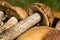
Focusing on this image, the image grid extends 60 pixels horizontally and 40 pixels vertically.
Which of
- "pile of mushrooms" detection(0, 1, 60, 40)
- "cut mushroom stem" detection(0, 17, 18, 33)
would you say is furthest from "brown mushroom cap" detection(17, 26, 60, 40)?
"cut mushroom stem" detection(0, 17, 18, 33)

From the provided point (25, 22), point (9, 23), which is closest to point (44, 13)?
point (25, 22)

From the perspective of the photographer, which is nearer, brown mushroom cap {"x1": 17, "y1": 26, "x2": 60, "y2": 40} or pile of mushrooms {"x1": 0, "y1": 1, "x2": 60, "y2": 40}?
brown mushroom cap {"x1": 17, "y1": 26, "x2": 60, "y2": 40}

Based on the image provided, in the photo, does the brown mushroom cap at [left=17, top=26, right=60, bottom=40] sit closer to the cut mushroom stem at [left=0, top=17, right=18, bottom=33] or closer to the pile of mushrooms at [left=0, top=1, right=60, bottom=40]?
the pile of mushrooms at [left=0, top=1, right=60, bottom=40]

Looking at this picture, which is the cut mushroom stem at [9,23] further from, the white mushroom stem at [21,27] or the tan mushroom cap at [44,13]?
the tan mushroom cap at [44,13]

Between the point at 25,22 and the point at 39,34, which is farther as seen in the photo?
the point at 25,22

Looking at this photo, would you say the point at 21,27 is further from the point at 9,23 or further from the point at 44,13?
the point at 44,13

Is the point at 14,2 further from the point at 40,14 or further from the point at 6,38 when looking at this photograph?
the point at 6,38

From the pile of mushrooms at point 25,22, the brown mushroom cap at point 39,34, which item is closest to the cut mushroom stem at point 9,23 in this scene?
the pile of mushrooms at point 25,22

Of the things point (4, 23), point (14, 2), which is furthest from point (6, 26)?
point (14, 2)

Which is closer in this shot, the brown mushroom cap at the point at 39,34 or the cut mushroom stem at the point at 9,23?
the brown mushroom cap at the point at 39,34
